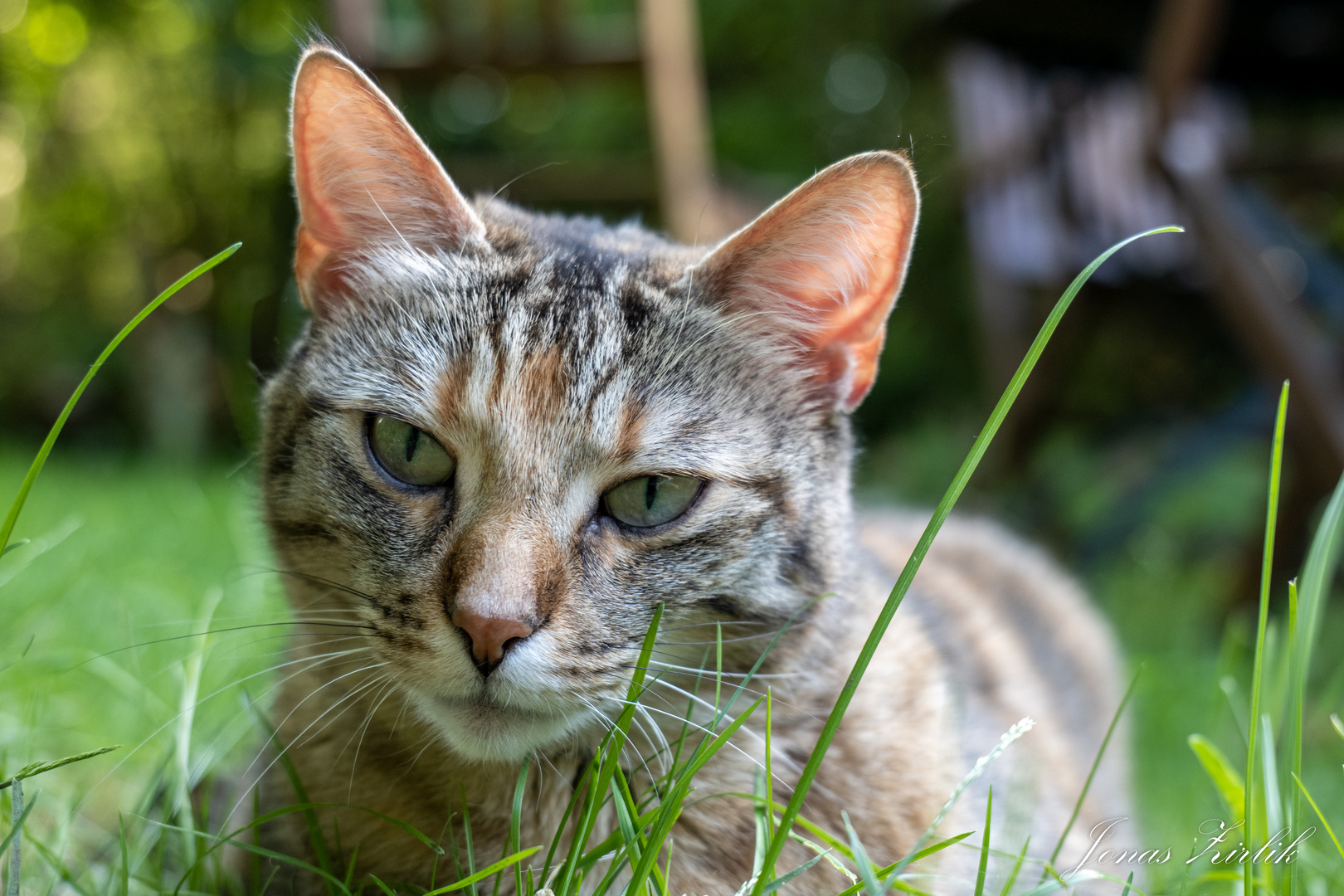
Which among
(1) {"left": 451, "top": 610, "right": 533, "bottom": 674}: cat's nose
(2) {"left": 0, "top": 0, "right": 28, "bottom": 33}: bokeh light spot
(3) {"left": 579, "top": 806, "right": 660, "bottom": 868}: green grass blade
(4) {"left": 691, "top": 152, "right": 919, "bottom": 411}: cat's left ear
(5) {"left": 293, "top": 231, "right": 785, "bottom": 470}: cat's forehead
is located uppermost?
(2) {"left": 0, "top": 0, "right": 28, "bottom": 33}: bokeh light spot

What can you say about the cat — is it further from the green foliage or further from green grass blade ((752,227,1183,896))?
the green foliage

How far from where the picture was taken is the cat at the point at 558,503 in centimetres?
100

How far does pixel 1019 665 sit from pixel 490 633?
147 cm

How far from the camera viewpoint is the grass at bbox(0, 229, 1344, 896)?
877 millimetres

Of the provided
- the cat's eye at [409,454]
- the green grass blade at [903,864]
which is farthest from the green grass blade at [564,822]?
the cat's eye at [409,454]

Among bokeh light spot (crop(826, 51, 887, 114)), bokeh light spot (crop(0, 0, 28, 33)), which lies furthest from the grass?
bokeh light spot (crop(0, 0, 28, 33))

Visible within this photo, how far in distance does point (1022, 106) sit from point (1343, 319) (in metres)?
1.59

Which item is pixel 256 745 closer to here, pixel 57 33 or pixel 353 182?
pixel 353 182

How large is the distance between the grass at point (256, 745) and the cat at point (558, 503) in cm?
6

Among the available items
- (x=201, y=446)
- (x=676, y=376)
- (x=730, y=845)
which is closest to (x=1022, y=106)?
(x=676, y=376)

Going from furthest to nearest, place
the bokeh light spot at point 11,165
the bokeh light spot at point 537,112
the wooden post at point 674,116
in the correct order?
the bokeh light spot at point 11,165 → the bokeh light spot at point 537,112 → the wooden post at point 674,116

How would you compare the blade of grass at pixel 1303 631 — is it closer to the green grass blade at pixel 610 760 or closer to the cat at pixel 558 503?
the cat at pixel 558 503

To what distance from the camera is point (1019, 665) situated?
6.65 feet

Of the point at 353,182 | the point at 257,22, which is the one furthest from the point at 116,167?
the point at 353,182
